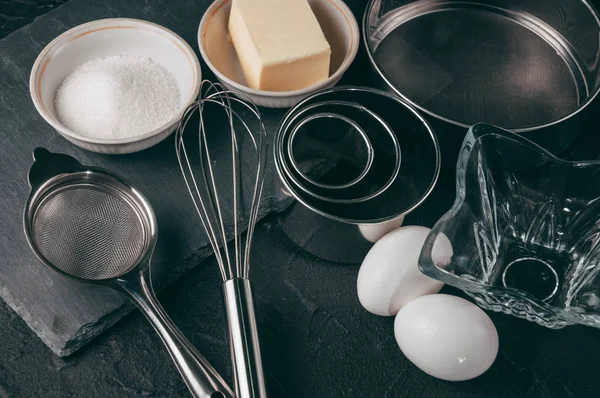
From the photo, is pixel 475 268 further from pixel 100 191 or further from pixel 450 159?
pixel 100 191

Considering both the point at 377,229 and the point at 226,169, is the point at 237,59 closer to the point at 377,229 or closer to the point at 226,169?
the point at 226,169

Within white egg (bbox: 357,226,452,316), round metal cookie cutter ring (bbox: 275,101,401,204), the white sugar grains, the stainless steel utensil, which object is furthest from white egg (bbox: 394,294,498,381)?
the white sugar grains

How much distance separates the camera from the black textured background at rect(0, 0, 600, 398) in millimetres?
812

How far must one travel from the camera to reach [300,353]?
84cm

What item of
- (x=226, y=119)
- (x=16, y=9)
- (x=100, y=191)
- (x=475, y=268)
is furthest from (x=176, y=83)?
(x=475, y=268)

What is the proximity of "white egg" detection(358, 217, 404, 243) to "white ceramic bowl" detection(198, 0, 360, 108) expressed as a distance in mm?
194

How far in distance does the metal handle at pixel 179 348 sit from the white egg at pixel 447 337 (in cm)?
19

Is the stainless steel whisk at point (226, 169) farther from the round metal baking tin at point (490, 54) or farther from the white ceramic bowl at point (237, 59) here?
the round metal baking tin at point (490, 54)

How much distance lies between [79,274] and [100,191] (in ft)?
0.34

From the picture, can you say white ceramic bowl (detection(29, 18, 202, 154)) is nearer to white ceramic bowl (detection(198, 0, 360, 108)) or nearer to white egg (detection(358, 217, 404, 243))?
white ceramic bowl (detection(198, 0, 360, 108))

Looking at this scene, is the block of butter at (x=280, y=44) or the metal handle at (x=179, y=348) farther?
the block of butter at (x=280, y=44)

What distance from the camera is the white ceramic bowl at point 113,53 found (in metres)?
0.88

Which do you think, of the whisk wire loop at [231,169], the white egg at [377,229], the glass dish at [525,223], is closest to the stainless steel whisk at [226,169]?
the whisk wire loop at [231,169]

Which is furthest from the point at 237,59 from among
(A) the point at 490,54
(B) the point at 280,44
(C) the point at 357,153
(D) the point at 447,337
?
(D) the point at 447,337
